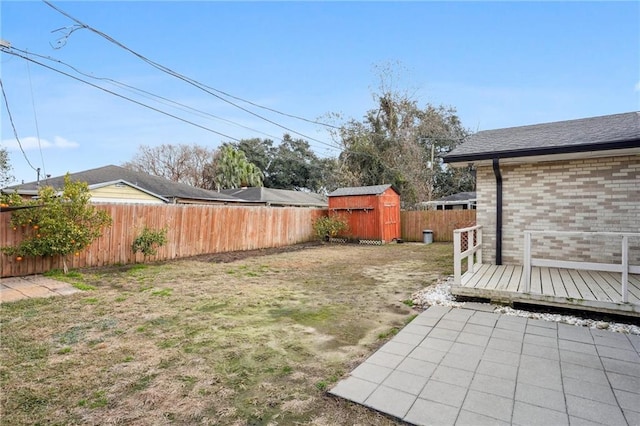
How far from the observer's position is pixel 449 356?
2.91 meters

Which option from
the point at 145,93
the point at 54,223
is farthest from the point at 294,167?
the point at 54,223

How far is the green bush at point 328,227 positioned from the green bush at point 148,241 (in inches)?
274

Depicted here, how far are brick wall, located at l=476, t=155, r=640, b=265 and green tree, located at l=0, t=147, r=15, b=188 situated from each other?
18507 millimetres

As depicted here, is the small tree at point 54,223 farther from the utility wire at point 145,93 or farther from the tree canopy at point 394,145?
the tree canopy at point 394,145

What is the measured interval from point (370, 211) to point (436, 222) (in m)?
3.26

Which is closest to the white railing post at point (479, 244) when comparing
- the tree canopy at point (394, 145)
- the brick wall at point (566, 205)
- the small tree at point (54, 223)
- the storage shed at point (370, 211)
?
the brick wall at point (566, 205)

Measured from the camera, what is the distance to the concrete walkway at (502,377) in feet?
6.69

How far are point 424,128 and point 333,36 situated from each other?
1219 centimetres

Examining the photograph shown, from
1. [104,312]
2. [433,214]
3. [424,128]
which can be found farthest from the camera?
[424,128]

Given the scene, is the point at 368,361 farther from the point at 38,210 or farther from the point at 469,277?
the point at 38,210

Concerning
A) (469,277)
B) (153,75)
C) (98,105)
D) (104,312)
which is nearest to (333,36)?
(153,75)

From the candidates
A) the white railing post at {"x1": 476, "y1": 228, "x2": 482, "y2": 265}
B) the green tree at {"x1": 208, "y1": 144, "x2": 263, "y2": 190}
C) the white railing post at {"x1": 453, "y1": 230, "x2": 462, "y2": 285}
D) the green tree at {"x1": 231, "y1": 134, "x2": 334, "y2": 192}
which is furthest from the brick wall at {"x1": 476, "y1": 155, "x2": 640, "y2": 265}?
the green tree at {"x1": 231, "y1": 134, "x2": 334, "y2": 192}

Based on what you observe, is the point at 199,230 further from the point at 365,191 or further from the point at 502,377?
the point at 502,377

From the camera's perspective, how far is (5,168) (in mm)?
13969
